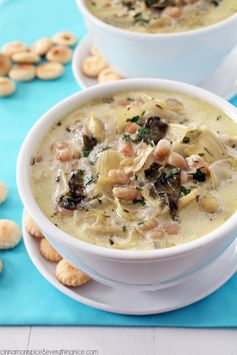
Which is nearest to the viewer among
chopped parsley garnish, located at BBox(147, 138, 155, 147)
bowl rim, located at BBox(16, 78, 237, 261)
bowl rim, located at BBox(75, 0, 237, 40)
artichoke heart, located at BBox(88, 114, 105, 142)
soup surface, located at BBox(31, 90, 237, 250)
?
bowl rim, located at BBox(16, 78, 237, 261)

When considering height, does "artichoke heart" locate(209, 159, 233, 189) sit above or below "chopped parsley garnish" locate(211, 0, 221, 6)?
above

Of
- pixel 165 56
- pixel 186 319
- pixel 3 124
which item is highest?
pixel 165 56

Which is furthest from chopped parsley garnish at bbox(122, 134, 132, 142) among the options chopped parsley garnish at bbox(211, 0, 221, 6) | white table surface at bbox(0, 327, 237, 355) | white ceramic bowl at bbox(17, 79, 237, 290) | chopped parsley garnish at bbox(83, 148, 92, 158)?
chopped parsley garnish at bbox(211, 0, 221, 6)

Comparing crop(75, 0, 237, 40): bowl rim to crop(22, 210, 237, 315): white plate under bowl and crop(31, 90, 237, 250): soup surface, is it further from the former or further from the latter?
crop(22, 210, 237, 315): white plate under bowl

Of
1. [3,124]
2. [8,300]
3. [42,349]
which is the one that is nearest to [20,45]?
[3,124]

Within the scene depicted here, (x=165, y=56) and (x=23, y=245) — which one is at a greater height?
(x=165, y=56)

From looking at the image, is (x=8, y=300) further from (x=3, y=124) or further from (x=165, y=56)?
(x=165, y=56)
